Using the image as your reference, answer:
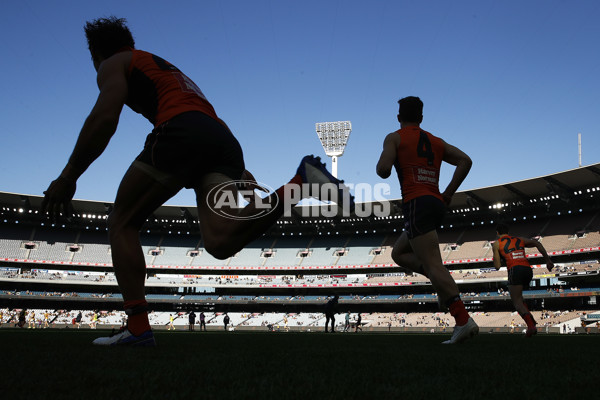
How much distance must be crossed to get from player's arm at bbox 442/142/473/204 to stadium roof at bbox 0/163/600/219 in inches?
1301

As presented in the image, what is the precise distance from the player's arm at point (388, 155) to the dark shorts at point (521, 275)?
4.08 m

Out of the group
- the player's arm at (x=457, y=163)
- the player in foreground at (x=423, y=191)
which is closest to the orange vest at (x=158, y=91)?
the player in foreground at (x=423, y=191)

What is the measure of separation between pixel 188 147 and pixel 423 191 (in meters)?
2.53

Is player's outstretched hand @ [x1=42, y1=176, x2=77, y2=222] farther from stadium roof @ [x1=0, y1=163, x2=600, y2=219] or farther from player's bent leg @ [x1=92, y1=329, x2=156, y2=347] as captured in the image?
stadium roof @ [x1=0, y1=163, x2=600, y2=219]

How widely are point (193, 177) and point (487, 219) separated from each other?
45.2 metres

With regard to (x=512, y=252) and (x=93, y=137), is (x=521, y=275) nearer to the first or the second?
(x=512, y=252)

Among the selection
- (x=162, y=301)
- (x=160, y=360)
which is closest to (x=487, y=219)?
(x=162, y=301)

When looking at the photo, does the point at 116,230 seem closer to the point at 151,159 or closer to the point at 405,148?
the point at 151,159

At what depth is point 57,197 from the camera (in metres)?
2.60

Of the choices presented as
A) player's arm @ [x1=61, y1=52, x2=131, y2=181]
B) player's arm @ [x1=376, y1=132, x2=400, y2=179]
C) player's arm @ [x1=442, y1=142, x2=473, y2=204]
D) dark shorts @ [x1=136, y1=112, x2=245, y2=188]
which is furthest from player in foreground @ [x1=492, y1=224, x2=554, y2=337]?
player's arm @ [x1=61, y1=52, x2=131, y2=181]

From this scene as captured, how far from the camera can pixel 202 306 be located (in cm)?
4666

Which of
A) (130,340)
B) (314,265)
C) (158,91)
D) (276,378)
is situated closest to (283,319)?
(314,265)

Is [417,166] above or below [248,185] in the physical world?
above

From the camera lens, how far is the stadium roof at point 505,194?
3438 cm
